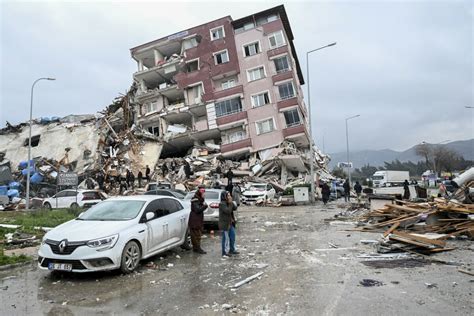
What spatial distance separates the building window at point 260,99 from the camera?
135ft

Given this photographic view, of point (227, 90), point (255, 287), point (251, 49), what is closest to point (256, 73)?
point (251, 49)

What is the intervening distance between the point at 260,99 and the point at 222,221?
33281 millimetres

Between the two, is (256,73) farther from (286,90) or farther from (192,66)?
(192,66)

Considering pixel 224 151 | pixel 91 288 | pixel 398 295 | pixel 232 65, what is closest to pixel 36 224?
pixel 91 288

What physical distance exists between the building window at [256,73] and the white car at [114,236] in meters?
34.2

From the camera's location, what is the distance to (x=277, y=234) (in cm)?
1313

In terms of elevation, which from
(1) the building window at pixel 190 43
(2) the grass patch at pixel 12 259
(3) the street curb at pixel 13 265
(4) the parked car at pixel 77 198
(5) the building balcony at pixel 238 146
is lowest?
(3) the street curb at pixel 13 265

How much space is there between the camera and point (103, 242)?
709 cm

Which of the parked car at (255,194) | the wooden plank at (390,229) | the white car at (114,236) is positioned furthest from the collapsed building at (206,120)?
the white car at (114,236)

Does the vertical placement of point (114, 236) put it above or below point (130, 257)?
above

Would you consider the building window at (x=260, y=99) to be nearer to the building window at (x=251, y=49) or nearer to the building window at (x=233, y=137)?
the building window at (x=233, y=137)

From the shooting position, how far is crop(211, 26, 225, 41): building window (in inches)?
1750

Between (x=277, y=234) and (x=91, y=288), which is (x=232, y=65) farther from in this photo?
(x=91, y=288)

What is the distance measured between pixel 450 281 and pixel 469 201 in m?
9.35
